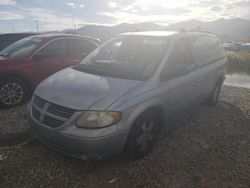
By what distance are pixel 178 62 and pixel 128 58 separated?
0.84 meters

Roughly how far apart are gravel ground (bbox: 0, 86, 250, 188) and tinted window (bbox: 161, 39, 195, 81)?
1.22m

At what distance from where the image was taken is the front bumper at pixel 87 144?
134 inches

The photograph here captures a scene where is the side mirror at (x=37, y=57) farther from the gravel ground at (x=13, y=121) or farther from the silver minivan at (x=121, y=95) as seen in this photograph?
the silver minivan at (x=121, y=95)

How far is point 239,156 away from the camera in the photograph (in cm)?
449

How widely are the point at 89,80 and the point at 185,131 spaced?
228 cm

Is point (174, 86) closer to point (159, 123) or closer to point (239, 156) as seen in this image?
point (159, 123)

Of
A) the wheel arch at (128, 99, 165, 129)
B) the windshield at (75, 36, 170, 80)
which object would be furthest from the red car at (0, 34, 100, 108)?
the wheel arch at (128, 99, 165, 129)

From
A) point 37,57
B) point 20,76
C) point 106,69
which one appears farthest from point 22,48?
point 106,69

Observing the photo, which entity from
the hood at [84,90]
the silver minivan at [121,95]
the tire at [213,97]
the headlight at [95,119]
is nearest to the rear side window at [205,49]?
the silver minivan at [121,95]

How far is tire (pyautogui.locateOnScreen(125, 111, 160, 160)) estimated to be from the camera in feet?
12.4

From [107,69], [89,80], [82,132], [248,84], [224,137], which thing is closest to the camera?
[82,132]

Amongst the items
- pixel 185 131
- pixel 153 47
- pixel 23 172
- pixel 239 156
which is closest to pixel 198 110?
pixel 185 131

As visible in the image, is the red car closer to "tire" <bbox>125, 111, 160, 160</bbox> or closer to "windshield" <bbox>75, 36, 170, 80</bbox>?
"windshield" <bbox>75, 36, 170, 80</bbox>

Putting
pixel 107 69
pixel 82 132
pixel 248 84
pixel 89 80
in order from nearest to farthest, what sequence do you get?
pixel 82 132 < pixel 89 80 < pixel 107 69 < pixel 248 84
